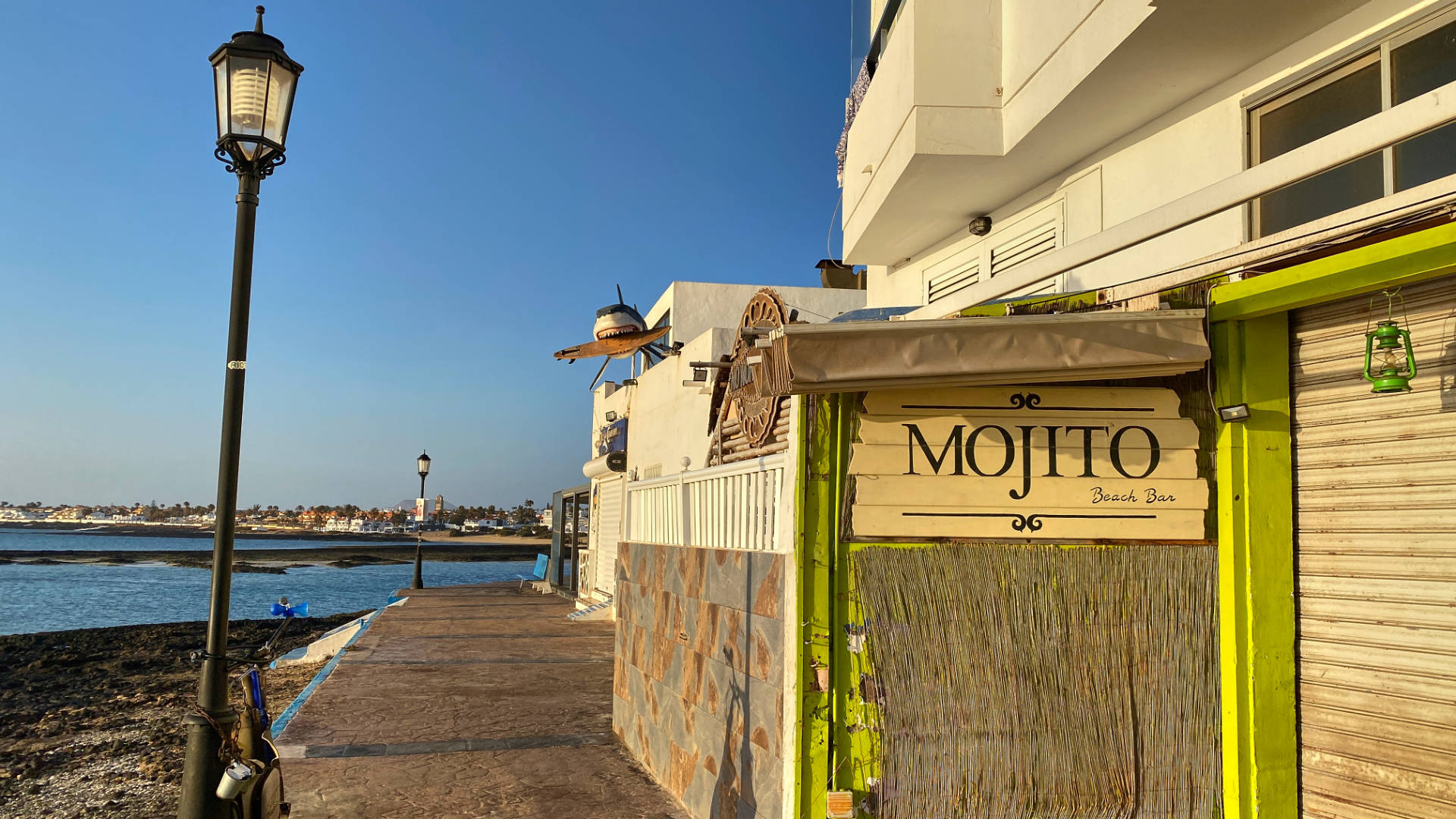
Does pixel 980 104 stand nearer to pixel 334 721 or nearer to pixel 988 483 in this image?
pixel 988 483

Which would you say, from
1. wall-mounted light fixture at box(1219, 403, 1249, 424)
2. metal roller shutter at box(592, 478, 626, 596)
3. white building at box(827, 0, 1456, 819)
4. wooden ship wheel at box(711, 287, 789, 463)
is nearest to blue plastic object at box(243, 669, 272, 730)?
wooden ship wheel at box(711, 287, 789, 463)

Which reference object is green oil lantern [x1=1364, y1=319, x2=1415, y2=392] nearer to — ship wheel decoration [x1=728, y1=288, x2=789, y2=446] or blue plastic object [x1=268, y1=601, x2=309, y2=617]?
ship wheel decoration [x1=728, y1=288, x2=789, y2=446]

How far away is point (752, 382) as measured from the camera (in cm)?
622

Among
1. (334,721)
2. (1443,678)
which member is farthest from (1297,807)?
(334,721)

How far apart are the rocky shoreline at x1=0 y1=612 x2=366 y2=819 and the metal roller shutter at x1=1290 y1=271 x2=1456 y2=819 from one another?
292 inches

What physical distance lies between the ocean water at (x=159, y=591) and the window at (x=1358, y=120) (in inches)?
1282

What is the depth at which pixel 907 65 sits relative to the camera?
775cm

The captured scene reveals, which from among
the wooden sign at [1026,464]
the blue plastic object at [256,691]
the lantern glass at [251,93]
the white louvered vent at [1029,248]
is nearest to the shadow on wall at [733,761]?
the wooden sign at [1026,464]

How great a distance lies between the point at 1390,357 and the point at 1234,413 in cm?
76

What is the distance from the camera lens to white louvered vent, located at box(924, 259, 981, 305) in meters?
9.04

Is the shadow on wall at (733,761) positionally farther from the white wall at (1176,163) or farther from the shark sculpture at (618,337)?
the shark sculpture at (618,337)

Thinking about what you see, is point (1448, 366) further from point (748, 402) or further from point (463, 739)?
point (463, 739)

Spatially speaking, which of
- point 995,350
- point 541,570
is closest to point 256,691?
point 995,350

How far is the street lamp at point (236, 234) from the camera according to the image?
14.4 feet
